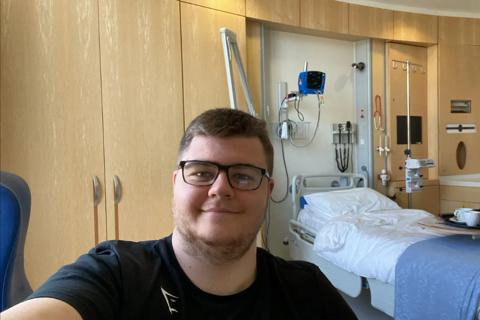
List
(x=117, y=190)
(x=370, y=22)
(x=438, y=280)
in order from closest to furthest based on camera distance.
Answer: (x=438, y=280) → (x=117, y=190) → (x=370, y=22)

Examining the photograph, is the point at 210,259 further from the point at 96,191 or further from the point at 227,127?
the point at 96,191

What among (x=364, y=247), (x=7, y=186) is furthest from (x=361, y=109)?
(x=7, y=186)

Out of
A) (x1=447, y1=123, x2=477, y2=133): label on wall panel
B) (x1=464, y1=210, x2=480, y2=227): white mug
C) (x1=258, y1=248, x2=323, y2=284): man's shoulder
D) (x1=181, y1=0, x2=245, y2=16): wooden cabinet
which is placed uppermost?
(x1=181, y1=0, x2=245, y2=16): wooden cabinet

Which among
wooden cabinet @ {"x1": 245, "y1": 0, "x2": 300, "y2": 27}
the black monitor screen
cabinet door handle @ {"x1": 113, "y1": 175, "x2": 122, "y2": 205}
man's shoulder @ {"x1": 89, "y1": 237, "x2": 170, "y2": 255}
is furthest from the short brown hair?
the black monitor screen

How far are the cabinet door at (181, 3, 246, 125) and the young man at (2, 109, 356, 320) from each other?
5.39 ft

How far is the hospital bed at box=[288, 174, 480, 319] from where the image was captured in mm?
1868

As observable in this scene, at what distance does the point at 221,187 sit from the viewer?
0.77 metres

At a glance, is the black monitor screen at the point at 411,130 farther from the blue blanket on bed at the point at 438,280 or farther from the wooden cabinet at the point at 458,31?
the blue blanket on bed at the point at 438,280

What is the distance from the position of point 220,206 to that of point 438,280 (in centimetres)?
128

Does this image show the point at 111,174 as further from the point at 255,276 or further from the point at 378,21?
the point at 378,21

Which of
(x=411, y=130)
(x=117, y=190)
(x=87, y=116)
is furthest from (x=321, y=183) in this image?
(x=87, y=116)

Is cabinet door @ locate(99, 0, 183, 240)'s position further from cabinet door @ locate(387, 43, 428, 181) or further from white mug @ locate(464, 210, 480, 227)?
cabinet door @ locate(387, 43, 428, 181)

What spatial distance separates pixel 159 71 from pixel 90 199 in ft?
3.05

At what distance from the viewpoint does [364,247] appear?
200cm
